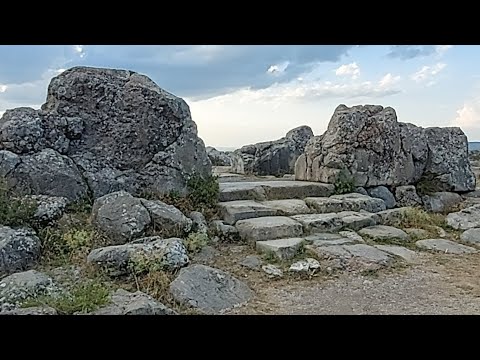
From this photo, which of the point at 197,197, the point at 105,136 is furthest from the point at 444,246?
the point at 105,136

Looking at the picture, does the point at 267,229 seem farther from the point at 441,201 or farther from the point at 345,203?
the point at 441,201

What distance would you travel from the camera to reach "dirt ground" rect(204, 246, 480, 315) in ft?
12.9

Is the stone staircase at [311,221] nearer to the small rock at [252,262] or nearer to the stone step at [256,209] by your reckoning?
the stone step at [256,209]

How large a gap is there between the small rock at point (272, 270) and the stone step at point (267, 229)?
2.14 feet

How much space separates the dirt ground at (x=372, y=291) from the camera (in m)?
3.93

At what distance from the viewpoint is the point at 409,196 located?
8.02 meters

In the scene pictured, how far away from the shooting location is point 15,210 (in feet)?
16.1

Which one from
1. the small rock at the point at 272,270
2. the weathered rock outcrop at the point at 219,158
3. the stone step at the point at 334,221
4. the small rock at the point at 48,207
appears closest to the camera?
the small rock at the point at 272,270

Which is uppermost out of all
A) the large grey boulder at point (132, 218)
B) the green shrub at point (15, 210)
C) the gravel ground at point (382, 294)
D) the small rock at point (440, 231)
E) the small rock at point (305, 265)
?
the green shrub at point (15, 210)

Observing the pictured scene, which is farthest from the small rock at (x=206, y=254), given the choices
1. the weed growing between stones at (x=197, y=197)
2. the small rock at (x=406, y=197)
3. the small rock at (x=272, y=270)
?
the small rock at (x=406, y=197)

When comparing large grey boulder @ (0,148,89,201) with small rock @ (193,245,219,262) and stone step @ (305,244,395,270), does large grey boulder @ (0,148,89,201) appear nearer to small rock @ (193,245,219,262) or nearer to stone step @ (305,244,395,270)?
small rock @ (193,245,219,262)
